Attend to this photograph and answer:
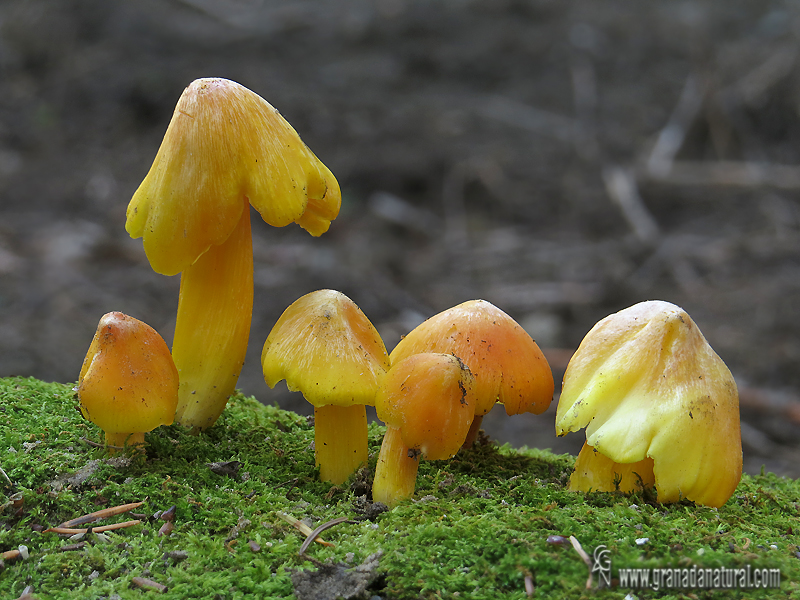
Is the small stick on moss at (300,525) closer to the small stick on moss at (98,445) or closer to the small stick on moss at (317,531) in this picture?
the small stick on moss at (317,531)

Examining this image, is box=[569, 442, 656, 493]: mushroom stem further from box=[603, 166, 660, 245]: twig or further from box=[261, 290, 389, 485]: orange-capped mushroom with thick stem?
box=[603, 166, 660, 245]: twig

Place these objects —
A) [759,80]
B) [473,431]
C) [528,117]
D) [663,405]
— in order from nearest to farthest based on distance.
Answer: [663,405] < [473,431] < [759,80] < [528,117]

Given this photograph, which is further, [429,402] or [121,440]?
[121,440]

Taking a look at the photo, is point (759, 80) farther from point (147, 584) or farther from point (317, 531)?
point (147, 584)

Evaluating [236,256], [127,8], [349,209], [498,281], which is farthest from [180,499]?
[127,8]

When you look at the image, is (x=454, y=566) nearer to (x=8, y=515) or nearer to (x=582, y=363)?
(x=582, y=363)

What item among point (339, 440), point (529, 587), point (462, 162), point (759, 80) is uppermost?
point (759, 80)

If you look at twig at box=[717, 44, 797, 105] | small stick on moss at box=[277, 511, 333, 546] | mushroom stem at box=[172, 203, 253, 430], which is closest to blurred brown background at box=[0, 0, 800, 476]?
twig at box=[717, 44, 797, 105]

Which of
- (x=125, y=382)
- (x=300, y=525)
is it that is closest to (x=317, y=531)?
(x=300, y=525)
